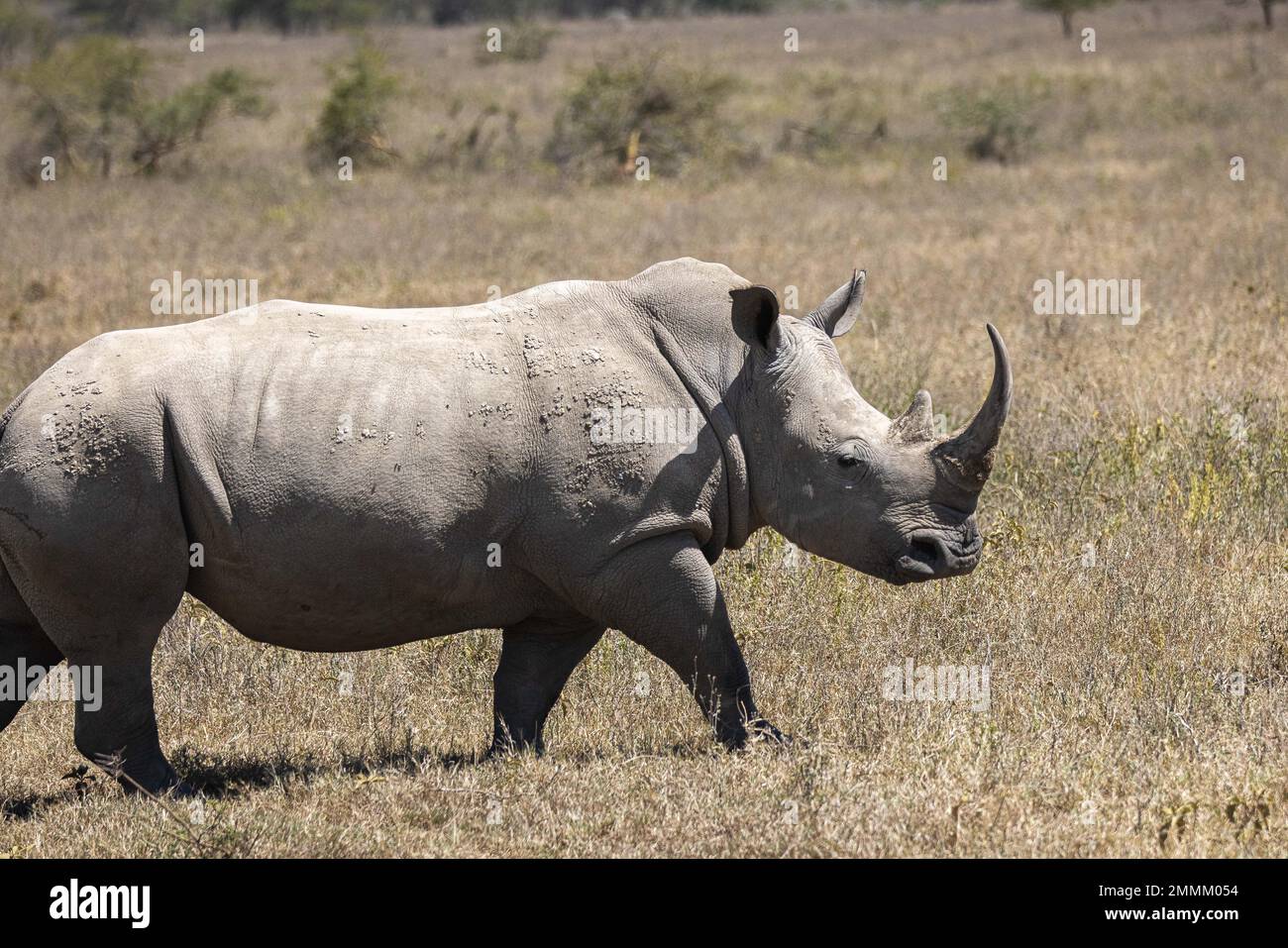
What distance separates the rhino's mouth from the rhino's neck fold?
600 millimetres

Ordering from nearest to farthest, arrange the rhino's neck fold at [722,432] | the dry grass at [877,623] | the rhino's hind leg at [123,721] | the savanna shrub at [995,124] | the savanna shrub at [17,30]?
the dry grass at [877,623], the rhino's hind leg at [123,721], the rhino's neck fold at [722,432], the savanna shrub at [995,124], the savanna shrub at [17,30]

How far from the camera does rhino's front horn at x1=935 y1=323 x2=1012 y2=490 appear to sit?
5.39m

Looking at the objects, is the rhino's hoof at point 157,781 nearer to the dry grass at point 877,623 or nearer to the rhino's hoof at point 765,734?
the dry grass at point 877,623

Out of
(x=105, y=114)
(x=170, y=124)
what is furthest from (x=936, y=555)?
(x=105, y=114)

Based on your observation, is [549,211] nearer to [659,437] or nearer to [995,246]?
[995,246]

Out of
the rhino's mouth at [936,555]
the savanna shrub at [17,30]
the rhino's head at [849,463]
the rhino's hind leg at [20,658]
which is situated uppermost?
the savanna shrub at [17,30]

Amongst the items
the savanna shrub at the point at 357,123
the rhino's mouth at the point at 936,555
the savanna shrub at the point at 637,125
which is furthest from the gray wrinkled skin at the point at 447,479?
the savanna shrub at the point at 357,123

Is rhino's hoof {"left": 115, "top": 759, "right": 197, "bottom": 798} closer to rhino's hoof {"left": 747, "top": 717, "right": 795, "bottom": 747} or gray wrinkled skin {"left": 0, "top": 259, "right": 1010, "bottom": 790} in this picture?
gray wrinkled skin {"left": 0, "top": 259, "right": 1010, "bottom": 790}

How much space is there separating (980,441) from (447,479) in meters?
1.83

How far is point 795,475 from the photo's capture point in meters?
5.73

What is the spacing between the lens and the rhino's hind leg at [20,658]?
5.82 m

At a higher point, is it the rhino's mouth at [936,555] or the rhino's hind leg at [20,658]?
the rhino's mouth at [936,555]

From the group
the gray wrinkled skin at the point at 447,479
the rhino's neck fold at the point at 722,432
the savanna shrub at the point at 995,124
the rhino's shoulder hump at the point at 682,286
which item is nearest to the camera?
the gray wrinkled skin at the point at 447,479

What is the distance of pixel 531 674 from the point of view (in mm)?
6133
